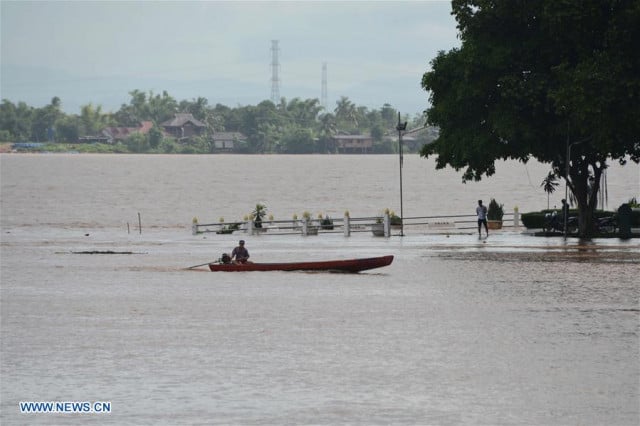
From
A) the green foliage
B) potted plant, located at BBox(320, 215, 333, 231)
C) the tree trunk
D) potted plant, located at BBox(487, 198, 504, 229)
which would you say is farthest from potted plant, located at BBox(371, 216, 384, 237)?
the tree trunk

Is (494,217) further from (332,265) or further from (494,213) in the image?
(332,265)

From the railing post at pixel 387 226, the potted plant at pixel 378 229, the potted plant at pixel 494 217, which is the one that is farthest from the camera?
the potted plant at pixel 494 217

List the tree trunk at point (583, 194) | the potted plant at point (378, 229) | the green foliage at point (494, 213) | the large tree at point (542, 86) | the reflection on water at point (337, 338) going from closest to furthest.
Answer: the reflection on water at point (337, 338) < the large tree at point (542, 86) < the tree trunk at point (583, 194) < the potted plant at point (378, 229) < the green foliage at point (494, 213)

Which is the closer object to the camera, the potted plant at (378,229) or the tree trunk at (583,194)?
the tree trunk at (583,194)

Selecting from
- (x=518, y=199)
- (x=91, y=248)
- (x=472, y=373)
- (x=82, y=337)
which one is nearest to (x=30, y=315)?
(x=82, y=337)

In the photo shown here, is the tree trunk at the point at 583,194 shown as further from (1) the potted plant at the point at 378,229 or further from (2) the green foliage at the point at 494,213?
(2) the green foliage at the point at 494,213

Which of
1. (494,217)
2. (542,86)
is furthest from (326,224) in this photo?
(542,86)

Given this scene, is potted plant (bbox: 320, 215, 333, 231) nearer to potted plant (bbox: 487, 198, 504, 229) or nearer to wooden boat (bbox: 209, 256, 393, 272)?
potted plant (bbox: 487, 198, 504, 229)

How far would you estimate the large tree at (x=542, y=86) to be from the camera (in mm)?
47000

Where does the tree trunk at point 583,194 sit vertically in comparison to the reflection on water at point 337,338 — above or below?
above

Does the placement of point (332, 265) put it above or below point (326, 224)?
below

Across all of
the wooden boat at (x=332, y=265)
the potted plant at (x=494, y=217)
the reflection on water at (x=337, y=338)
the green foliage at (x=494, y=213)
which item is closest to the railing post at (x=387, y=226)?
the potted plant at (x=494, y=217)

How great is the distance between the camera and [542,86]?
5016cm

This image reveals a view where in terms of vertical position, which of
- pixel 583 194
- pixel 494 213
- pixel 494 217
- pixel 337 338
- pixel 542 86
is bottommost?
pixel 337 338
